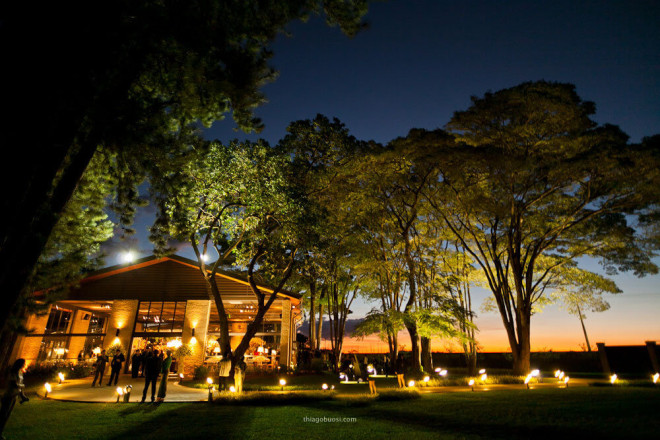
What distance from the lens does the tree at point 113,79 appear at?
316 cm

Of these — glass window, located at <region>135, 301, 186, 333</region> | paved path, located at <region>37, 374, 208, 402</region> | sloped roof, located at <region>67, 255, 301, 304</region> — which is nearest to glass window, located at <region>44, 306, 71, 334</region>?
sloped roof, located at <region>67, 255, 301, 304</region>

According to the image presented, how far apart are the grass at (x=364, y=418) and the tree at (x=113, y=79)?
5.32m

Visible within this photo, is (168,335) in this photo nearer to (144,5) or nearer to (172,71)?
(172,71)

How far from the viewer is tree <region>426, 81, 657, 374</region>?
13273mm

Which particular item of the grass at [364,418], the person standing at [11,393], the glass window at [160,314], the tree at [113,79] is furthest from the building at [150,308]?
the tree at [113,79]

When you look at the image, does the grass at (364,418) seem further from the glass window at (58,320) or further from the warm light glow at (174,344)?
the glass window at (58,320)

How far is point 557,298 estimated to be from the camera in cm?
2348

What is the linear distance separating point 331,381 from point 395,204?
10386 mm

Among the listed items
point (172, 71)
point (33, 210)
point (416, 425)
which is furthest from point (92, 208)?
point (416, 425)

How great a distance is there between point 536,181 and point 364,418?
13227 millimetres

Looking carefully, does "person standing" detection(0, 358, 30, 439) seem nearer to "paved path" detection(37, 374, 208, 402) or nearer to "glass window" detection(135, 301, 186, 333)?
"paved path" detection(37, 374, 208, 402)

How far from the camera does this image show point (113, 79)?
4.71 m

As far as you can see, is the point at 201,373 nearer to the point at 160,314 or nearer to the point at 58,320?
the point at 160,314

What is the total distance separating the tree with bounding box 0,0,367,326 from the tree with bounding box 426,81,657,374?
34.5 ft
